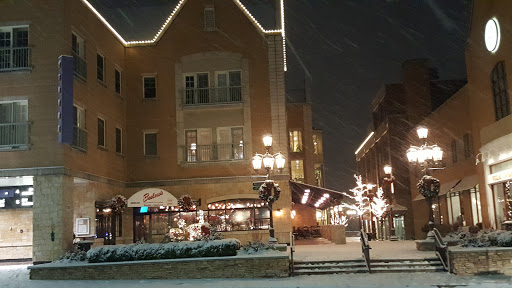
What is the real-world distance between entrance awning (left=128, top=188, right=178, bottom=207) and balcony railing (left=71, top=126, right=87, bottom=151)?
138 inches

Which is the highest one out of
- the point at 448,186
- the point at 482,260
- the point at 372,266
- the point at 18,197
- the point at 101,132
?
the point at 101,132

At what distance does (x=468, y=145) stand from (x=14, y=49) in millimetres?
24940

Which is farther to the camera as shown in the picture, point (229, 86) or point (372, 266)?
point (229, 86)

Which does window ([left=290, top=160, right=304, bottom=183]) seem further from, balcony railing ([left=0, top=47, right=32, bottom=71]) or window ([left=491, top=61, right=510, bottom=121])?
balcony railing ([left=0, top=47, right=32, bottom=71])

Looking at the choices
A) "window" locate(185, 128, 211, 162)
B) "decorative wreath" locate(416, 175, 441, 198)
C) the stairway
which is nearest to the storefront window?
"decorative wreath" locate(416, 175, 441, 198)

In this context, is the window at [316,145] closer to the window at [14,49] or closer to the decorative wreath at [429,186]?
the decorative wreath at [429,186]

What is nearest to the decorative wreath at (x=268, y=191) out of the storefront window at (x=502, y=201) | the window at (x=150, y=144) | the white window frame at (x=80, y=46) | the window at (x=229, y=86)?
the window at (x=229, y=86)

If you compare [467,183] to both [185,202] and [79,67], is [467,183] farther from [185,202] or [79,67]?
Result: [79,67]

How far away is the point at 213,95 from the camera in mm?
29594

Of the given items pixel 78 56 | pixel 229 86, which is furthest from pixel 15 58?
pixel 229 86

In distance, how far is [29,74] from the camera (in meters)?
23.1

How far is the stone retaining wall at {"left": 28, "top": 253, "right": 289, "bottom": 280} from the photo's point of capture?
18297mm

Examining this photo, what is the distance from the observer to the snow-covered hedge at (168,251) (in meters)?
19.1

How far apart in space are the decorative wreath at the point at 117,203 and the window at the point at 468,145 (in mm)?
19783
